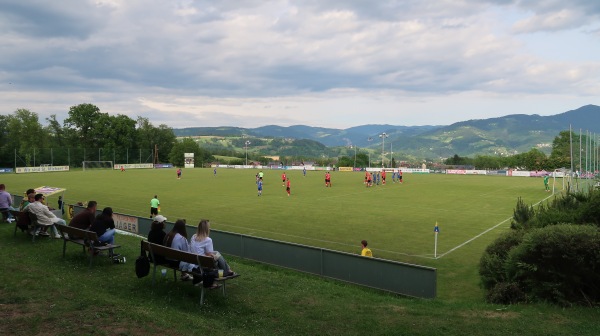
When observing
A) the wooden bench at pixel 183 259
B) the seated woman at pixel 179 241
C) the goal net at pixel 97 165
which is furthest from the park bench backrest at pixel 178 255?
the goal net at pixel 97 165

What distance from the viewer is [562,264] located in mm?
8133

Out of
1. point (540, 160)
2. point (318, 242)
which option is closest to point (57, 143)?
point (318, 242)

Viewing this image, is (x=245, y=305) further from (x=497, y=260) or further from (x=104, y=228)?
(x=497, y=260)

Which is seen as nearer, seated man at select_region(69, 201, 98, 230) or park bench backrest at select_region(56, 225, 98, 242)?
park bench backrest at select_region(56, 225, 98, 242)

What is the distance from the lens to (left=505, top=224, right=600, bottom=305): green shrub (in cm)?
786

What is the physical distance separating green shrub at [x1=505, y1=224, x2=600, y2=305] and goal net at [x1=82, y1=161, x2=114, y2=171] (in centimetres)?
9319

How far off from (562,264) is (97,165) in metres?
97.1

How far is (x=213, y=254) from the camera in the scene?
8.07 metres

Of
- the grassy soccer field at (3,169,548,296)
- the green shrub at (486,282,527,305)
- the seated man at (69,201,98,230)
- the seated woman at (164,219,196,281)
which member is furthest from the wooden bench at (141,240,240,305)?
the grassy soccer field at (3,169,548,296)

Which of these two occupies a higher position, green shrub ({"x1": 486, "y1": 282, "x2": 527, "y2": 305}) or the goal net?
the goal net

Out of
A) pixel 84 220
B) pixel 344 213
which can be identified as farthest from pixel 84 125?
pixel 84 220

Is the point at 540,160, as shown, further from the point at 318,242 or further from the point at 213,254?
the point at 213,254

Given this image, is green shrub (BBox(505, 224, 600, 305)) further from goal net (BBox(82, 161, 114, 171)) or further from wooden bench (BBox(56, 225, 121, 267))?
goal net (BBox(82, 161, 114, 171))

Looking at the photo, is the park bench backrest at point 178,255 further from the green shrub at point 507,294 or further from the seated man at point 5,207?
the seated man at point 5,207
